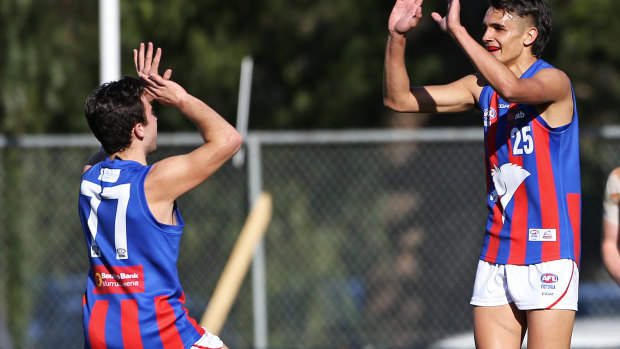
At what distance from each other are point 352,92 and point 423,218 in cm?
305

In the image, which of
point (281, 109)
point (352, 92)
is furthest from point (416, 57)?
point (281, 109)

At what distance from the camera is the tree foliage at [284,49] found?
408 inches

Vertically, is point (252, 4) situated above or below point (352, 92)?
above

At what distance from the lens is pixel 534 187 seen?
3822mm

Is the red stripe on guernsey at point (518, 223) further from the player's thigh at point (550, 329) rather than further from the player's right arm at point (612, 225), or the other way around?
the player's right arm at point (612, 225)

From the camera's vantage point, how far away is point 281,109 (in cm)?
1101

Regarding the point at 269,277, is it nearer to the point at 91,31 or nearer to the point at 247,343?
the point at 247,343

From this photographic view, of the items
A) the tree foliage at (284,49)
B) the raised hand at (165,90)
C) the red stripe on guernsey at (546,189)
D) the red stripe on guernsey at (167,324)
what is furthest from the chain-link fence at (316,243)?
the raised hand at (165,90)

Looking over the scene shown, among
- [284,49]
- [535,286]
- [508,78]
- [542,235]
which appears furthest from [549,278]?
[284,49]

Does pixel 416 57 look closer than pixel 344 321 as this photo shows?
No

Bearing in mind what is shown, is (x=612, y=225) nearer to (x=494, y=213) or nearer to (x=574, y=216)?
(x=574, y=216)

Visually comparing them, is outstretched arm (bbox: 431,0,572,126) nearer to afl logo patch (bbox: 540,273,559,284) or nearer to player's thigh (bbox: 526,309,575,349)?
afl logo patch (bbox: 540,273,559,284)

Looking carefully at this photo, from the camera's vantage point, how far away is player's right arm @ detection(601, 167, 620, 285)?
479 cm

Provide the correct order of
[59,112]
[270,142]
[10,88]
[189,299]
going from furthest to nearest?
1. [59,112]
2. [10,88]
3. [189,299]
4. [270,142]
